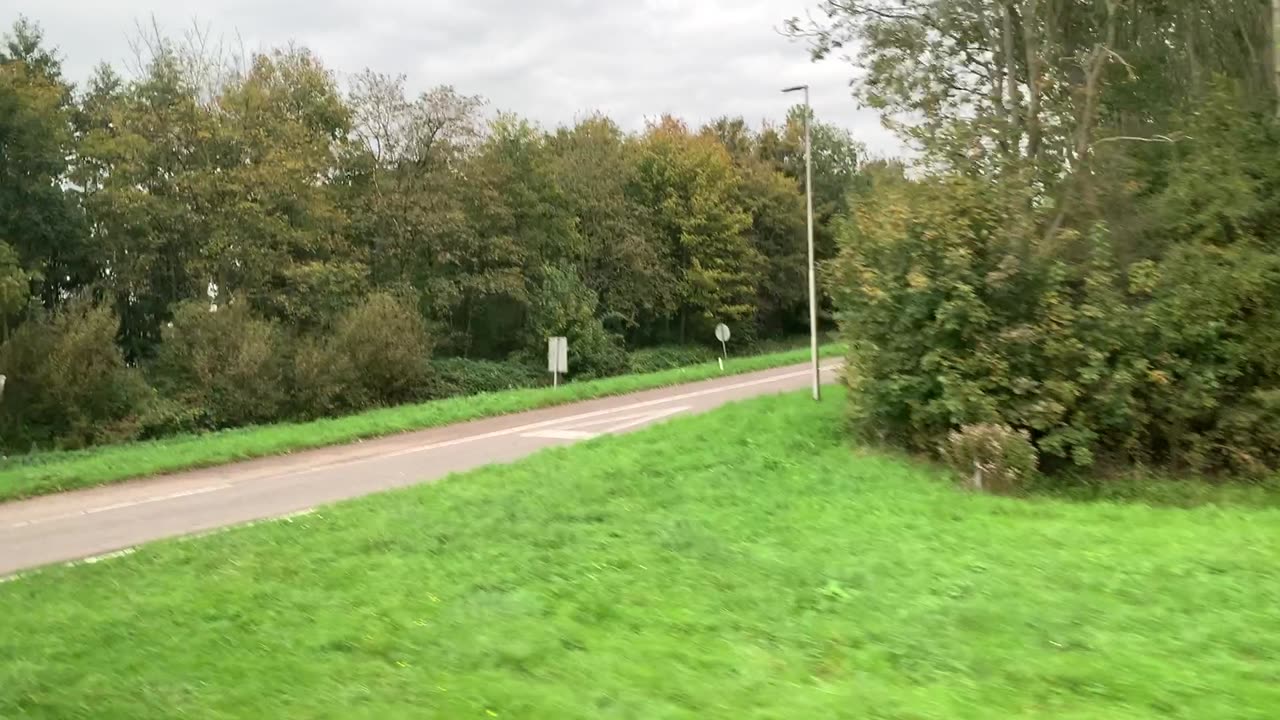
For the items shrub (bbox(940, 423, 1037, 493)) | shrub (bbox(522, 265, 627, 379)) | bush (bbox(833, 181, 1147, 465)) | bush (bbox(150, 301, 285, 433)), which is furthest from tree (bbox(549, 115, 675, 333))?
shrub (bbox(940, 423, 1037, 493))

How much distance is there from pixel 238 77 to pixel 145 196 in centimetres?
605

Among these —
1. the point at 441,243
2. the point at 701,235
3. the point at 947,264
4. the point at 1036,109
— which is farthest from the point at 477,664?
the point at 701,235

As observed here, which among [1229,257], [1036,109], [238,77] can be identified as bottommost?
[1229,257]

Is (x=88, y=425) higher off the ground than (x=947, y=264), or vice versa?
(x=947, y=264)

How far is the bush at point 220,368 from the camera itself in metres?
24.1

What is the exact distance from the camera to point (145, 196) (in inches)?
1030

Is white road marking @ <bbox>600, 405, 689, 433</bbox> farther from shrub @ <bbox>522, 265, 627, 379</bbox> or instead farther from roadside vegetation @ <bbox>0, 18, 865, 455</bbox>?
shrub @ <bbox>522, 265, 627, 379</bbox>

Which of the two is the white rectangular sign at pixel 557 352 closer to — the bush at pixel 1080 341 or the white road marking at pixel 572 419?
the white road marking at pixel 572 419

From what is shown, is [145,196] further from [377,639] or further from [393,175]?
[377,639]

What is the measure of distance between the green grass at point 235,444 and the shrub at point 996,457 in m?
5.15

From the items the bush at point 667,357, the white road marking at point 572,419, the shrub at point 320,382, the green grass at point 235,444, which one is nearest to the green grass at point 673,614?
the white road marking at point 572,419

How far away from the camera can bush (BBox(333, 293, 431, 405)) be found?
26.9m

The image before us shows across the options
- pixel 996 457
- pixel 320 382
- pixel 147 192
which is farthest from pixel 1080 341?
pixel 147 192

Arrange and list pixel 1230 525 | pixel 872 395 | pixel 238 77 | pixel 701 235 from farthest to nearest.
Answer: pixel 701 235 < pixel 238 77 < pixel 872 395 < pixel 1230 525
